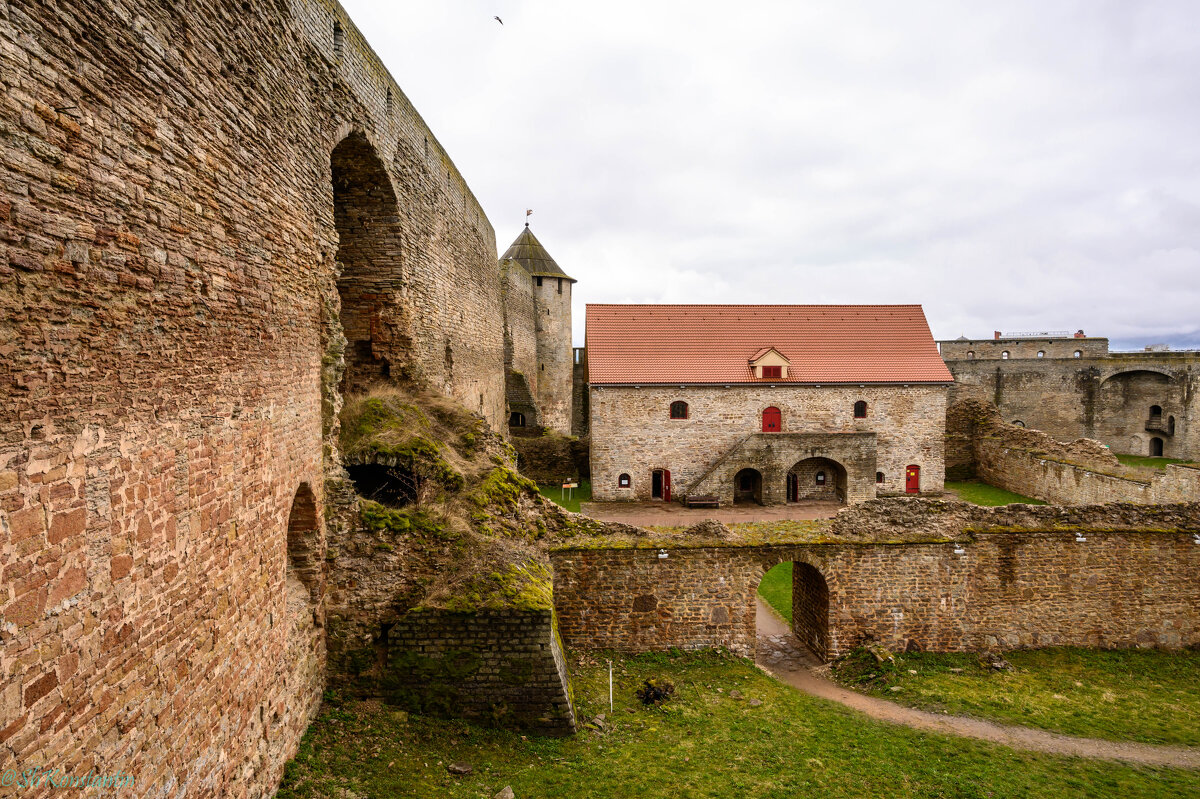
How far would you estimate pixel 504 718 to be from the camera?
7.23 m

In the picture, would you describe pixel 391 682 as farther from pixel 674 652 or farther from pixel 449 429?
pixel 674 652

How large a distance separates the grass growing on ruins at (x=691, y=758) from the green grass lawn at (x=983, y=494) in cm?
1553

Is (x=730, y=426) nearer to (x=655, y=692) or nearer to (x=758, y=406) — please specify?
(x=758, y=406)

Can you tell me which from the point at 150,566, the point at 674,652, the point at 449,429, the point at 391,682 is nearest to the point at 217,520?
the point at 150,566

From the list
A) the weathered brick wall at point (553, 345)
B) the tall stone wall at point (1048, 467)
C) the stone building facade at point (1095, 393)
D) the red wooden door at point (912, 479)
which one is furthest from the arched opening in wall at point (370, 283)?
the stone building facade at point (1095, 393)

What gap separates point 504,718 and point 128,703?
4.27 metres

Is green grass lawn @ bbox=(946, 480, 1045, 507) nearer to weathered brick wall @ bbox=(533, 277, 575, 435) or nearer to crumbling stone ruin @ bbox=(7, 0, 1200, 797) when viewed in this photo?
crumbling stone ruin @ bbox=(7, 0, 1200, 797)

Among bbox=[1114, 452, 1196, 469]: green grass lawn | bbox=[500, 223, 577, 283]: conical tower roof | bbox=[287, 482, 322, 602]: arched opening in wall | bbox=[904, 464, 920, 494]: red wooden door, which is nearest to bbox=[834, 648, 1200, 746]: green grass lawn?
bbox=[287, 482, 322, 602]: arched opening in wall

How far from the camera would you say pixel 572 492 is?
74.7 ft

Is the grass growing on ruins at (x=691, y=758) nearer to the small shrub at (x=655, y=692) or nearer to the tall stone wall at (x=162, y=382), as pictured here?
the small shrub at (x=655, y=692)

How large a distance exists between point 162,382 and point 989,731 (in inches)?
431

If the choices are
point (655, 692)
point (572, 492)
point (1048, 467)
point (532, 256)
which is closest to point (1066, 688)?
point (655, 692)

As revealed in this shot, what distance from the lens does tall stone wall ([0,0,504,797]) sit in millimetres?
3037

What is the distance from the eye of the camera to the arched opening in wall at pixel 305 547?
7.06 m
